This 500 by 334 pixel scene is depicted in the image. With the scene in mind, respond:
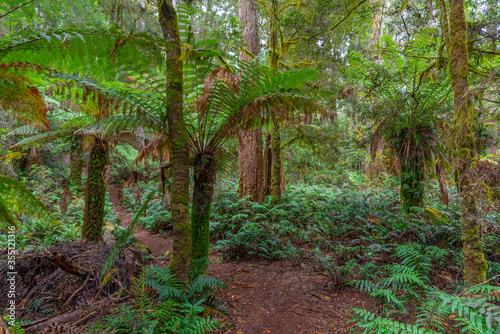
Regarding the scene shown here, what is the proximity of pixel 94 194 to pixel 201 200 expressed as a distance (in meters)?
2.33

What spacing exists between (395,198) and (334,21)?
4.89 metres

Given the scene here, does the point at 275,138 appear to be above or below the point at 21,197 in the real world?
above

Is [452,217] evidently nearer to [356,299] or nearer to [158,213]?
[356,299]

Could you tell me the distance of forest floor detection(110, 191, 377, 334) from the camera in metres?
2.58

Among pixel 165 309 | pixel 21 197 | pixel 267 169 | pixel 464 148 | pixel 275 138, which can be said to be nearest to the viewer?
pixel 21 197

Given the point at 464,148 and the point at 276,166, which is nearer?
the point at 464,148

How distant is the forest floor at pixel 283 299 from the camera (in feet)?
8.47

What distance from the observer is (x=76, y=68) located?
2219 mm

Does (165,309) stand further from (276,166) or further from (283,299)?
(276,166)

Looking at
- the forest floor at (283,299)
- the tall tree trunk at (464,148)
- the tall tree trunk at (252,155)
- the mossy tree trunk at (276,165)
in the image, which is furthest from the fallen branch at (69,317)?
the tall tree trunk at (252,155)

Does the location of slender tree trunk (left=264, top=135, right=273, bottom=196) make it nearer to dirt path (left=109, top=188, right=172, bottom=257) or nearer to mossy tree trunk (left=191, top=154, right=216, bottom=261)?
dirt path (left=109, top=188, right=172, bottom=257)

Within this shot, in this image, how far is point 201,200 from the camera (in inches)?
118

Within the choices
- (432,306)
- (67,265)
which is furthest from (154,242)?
(432,306)

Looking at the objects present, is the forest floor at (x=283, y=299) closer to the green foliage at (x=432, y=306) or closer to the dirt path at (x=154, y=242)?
Result: the green foliage at (x=432, y=306)
